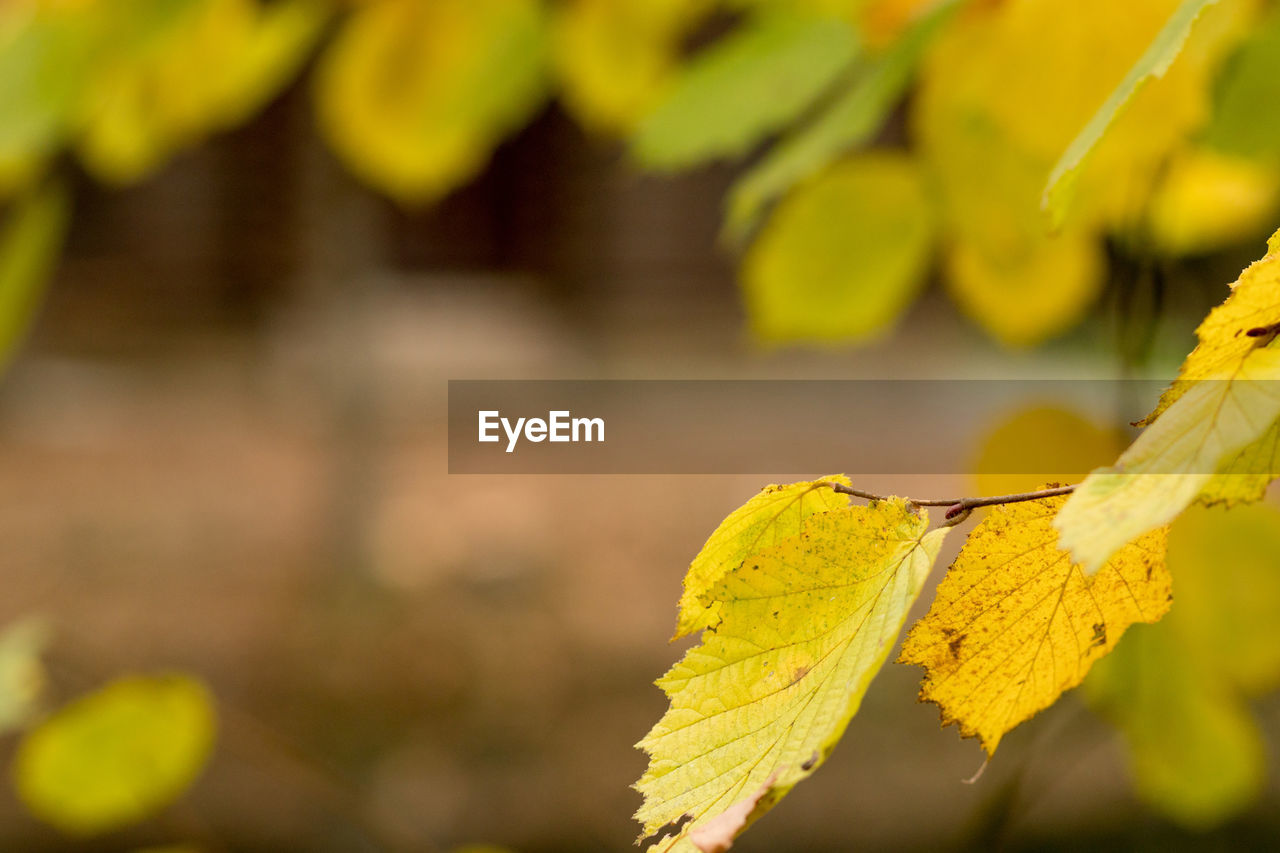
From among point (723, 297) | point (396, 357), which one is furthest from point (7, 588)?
point (723, 297)

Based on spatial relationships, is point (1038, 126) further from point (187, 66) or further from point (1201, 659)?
point (187, 66)

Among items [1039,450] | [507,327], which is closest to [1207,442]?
[1039,450]

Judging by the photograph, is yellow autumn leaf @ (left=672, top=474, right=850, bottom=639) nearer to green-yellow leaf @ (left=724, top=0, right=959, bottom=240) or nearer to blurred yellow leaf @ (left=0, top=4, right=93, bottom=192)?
green-yellow leaf @ (left=724, top=0, right=959, bottom=240)

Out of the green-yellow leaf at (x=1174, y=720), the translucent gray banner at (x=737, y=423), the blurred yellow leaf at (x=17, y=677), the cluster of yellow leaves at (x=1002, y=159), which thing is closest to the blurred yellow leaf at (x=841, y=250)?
the cluster of yellow leaves at (x=1002, y=159)

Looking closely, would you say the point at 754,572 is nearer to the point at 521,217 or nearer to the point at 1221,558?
the point at 1221,558

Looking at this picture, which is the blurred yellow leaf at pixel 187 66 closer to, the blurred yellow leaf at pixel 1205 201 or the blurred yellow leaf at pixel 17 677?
the blurred yellow leaf at pixel 17 677

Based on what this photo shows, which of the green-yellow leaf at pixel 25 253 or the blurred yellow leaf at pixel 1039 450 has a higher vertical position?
the green-yellow leaf at pixel 25 253

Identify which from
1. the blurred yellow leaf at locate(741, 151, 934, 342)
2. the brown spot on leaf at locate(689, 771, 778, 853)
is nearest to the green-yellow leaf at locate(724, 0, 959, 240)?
the blurred yellow leaf at locate(741, 151, 934, 342)
